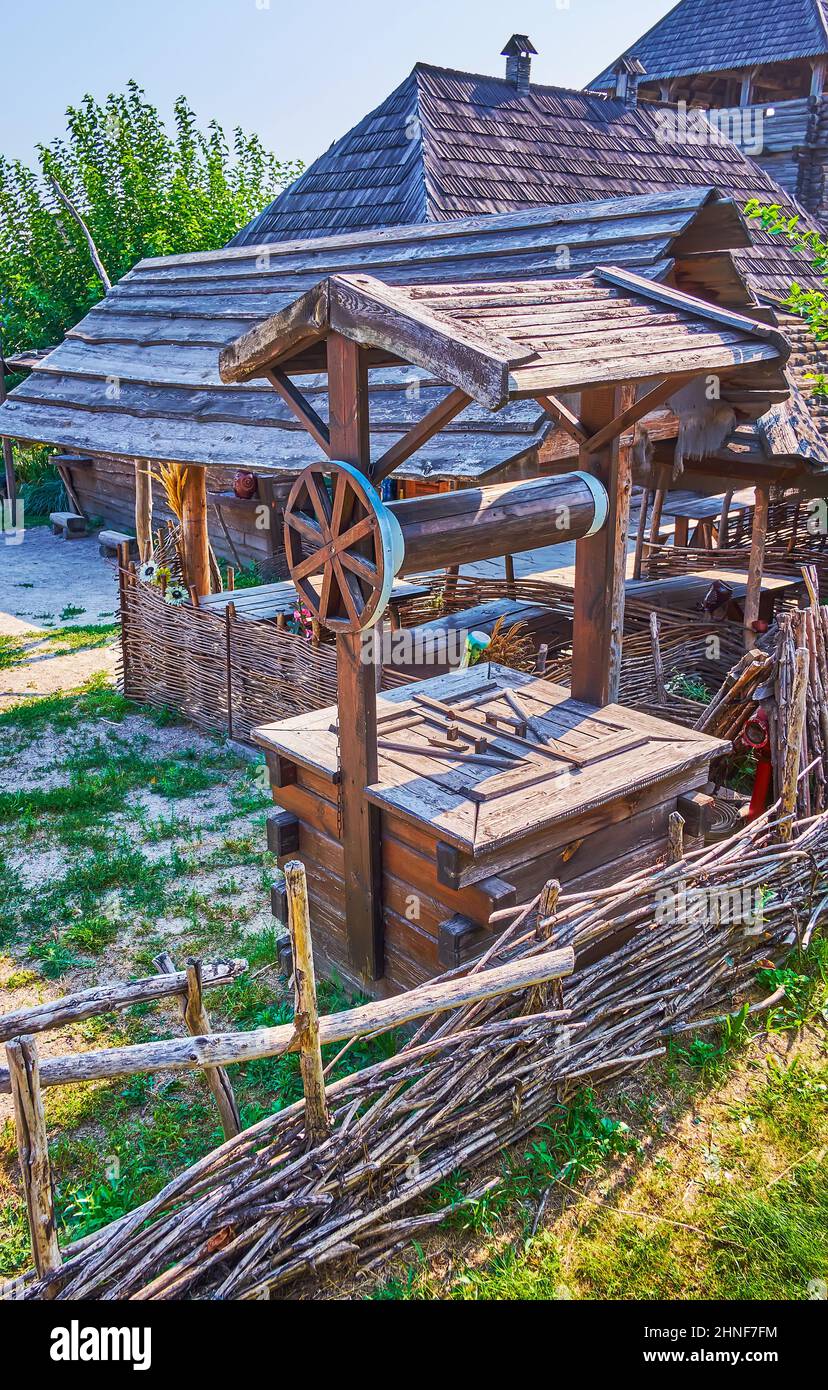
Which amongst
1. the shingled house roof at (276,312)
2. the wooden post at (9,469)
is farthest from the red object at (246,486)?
the wooden post at (9,469)

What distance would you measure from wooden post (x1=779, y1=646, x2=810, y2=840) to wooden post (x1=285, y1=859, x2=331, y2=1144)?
2471 millimetres

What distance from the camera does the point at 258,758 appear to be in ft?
25.5

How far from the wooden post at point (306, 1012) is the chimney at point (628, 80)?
55.6ft

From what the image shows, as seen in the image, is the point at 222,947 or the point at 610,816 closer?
the point at 610,816

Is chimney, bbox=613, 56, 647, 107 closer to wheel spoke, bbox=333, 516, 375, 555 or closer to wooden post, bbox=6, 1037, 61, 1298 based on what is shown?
wheel spoke, bbox=333, 516, 375, 555

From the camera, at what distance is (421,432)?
12.2 feet

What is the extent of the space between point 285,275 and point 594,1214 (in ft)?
25.9

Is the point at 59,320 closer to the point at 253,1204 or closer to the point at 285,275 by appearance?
the point at 285,275

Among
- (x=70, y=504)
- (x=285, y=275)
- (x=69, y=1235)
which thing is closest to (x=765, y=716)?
(x=69, y=1235)

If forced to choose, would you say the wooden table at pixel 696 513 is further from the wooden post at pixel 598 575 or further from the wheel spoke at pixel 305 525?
the wheel spoke at pixel 305 525

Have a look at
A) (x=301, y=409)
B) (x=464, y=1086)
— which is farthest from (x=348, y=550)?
(x=464, y=1086)

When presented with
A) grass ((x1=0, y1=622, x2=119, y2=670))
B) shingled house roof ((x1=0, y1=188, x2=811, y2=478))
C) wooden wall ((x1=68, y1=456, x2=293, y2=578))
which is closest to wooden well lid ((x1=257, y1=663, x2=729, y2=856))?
shingled house roof ((x1=0, y1=188, x2=811, y2=478))

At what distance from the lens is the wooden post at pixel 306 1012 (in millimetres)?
3039

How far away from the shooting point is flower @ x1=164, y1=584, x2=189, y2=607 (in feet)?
27.6
